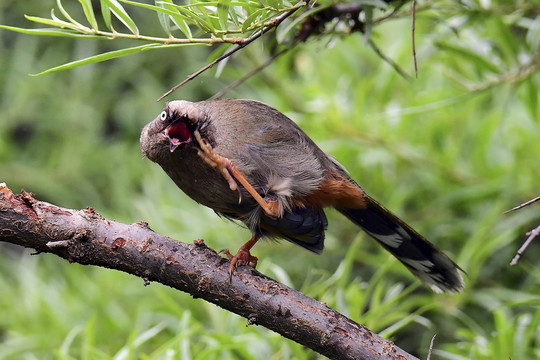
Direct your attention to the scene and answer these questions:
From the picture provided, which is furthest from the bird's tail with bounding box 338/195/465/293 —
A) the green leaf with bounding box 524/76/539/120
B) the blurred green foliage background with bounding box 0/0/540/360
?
the green leaf with bounding box 524/76/539/120

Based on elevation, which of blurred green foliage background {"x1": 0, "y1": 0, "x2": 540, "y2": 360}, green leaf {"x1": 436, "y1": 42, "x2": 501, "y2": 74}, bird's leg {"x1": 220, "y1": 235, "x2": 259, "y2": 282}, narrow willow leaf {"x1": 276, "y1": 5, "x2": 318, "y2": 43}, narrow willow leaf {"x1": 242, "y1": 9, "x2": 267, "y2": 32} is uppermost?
narrow willow leaf {"x1": 242, "y1": 9, "x2": 267, "y2": 32}

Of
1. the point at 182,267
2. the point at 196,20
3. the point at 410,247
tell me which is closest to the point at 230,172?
the point at 182,267

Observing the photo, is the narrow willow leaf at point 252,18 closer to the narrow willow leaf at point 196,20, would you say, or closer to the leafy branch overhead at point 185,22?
the leafy branch overhead at point 185,22

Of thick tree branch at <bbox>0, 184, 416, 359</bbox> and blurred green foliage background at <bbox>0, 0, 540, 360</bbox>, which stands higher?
thick tree branch at <bbox>0, 184, 416, 359</bbox>

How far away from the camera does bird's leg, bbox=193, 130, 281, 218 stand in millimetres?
2469

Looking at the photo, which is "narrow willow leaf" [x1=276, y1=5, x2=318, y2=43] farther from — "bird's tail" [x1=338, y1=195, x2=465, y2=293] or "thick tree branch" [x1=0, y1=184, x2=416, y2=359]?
"bird's tail" [x1=338, y1=195, x2=465, y2=293]

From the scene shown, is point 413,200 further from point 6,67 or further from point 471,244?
point 6,67

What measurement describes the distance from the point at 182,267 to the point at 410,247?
148 cm

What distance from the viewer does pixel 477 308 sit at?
3840mm

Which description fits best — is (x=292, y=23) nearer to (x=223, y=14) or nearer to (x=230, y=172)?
(x=223, y=14)

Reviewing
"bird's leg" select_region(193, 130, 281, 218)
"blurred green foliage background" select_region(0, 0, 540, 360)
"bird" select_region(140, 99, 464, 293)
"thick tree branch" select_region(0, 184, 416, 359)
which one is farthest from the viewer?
"blurred green foliage background" select_region(0, 0, 540, 360)

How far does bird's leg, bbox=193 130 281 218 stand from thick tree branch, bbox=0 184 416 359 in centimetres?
35

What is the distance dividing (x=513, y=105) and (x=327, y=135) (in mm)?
1481

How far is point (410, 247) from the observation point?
3.24 meters
